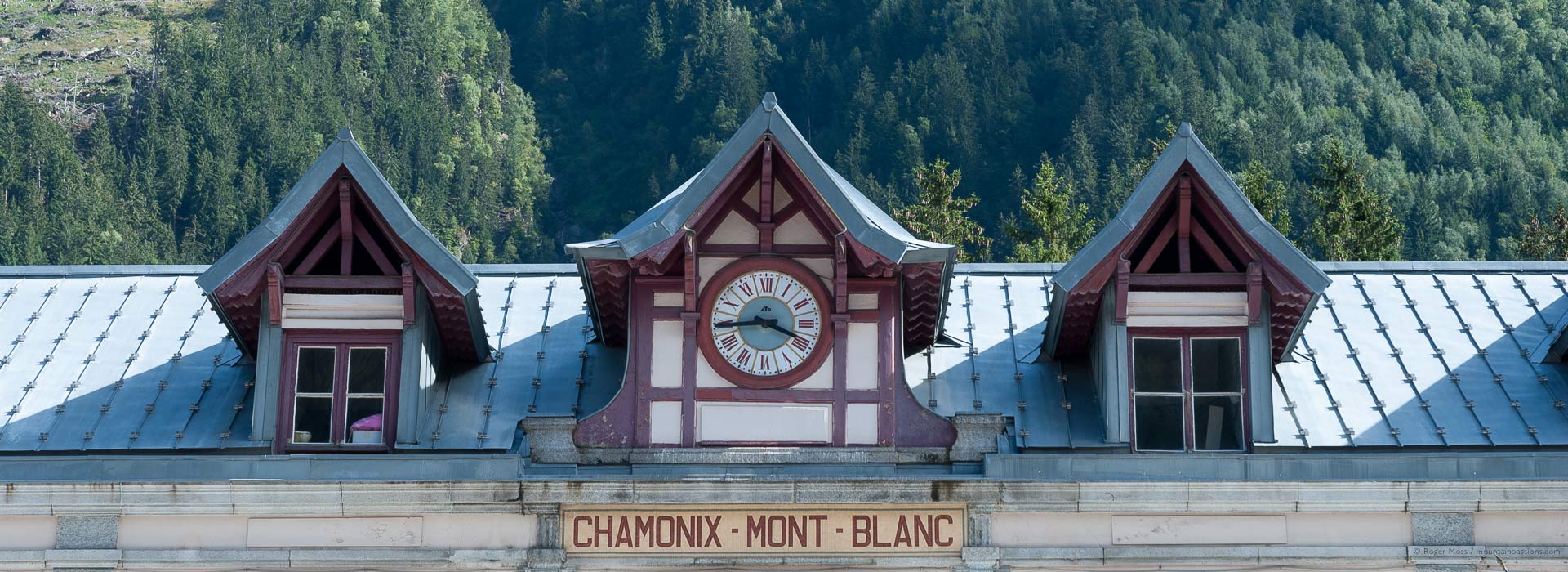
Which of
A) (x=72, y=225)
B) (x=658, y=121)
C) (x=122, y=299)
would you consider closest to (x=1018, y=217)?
(x=658, y=121)

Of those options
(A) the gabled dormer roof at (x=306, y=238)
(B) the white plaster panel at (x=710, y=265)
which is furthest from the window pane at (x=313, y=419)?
(B) the white plaster panel at (x=710, y=265)

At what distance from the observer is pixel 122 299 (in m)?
29.4

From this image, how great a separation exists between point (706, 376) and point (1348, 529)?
7.63 meters

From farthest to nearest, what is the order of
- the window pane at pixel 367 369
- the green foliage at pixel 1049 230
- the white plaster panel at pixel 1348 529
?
the green foliage at pixel 1049 230 < the window pane at pixel 367 369 < the white plaster panel at pixel 1348 529

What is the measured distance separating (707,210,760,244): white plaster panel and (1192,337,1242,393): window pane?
5.53 metres

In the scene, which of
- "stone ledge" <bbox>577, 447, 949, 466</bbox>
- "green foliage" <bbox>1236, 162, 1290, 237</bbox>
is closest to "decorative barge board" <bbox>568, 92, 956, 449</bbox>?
"stone ledge" <bbox>577, 447, 949, 466</bbox>

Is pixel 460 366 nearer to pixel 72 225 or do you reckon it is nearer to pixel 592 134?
pixel 72 225

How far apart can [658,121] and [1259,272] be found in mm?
107360

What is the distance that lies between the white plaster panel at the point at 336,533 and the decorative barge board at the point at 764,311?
2292 mm

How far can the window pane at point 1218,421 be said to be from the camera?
83.3ft

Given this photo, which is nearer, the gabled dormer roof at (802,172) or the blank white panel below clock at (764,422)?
the gabled dormer roof at (802,172)

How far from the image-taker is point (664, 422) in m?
24.7

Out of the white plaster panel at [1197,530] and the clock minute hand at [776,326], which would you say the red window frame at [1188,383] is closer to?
the white plaster panel at [1197,530]

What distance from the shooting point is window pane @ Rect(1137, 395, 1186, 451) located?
83.3 ft
